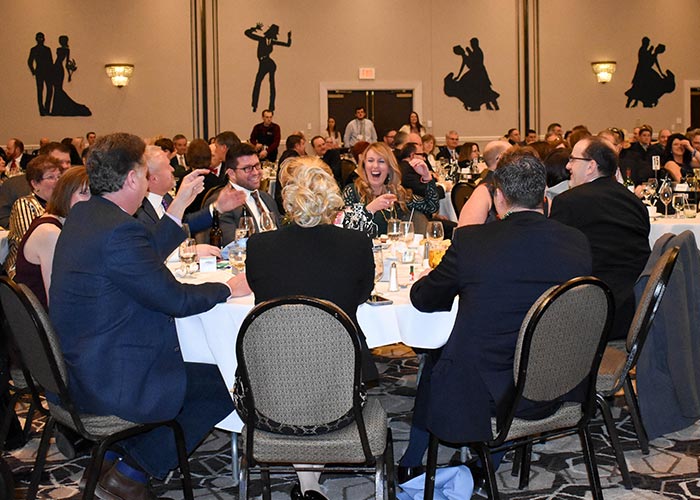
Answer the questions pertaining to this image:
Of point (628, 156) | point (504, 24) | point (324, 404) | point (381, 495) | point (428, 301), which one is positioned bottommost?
point (381, 495)

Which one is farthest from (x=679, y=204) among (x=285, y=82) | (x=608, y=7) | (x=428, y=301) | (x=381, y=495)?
(x=608, y=7)

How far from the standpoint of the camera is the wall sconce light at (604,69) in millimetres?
17719

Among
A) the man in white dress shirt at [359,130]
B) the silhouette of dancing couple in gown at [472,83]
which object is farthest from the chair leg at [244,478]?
the silhouette of dancing couple in gown at [472,83]

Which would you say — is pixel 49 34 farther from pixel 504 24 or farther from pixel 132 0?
pixel 504 24

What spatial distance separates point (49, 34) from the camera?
635 inches

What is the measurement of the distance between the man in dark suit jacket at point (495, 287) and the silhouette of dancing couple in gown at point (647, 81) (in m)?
16.1

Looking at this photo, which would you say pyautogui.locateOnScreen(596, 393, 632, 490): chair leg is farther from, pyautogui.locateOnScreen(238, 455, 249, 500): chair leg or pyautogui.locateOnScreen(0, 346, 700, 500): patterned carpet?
pyautogui.locateOnScreen(238, 455, 249, 500): chair leg

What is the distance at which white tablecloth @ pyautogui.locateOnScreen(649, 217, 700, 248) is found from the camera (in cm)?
577

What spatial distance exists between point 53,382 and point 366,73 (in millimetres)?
14737

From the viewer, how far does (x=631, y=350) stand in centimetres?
336

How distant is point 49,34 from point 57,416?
14436 mm

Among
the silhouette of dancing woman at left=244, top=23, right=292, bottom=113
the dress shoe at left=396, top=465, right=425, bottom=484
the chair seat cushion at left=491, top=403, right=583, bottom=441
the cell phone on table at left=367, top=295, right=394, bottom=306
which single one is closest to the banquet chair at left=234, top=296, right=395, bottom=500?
the chair seat cushion at left=491, top=403, right=583, bottom=441

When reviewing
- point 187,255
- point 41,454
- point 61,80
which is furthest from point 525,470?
point 61,80

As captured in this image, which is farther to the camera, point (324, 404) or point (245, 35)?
point (245, 35)
